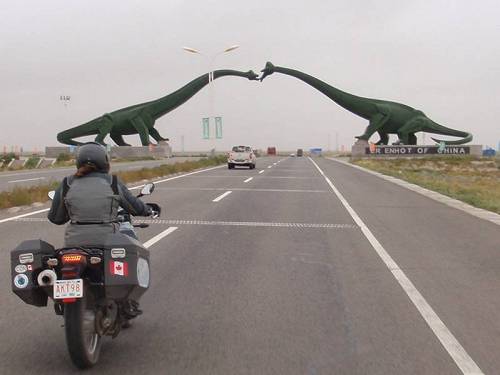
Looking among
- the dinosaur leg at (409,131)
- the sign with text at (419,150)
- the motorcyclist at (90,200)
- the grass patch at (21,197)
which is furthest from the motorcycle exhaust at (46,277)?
the dinosaur leg at (409,131)

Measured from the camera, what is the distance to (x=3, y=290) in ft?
20.1

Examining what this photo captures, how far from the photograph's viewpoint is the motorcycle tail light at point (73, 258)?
150 inches

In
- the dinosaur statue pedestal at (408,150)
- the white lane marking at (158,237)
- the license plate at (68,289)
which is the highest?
the license plate at (68,289)

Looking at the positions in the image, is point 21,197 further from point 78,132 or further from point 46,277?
point 78,132

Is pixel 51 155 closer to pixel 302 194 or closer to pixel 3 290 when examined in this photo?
pixel 302 194

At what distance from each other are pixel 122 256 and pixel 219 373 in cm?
105

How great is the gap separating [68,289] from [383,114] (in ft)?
240

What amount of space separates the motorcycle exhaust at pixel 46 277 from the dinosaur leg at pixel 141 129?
7175cm

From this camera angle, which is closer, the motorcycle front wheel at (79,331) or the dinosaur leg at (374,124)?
the motorcycle front wheel at (79,331)

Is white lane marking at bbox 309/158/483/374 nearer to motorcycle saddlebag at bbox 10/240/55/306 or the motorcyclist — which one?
the motorcyclist

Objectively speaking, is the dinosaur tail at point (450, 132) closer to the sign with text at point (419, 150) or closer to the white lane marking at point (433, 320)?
the sign with text at point (419, 150)

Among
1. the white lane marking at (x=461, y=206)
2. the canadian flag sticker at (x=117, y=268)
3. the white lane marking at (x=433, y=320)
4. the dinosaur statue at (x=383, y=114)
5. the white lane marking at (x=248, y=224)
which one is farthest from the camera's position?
the dinosaur statue at (x=383, y=114)

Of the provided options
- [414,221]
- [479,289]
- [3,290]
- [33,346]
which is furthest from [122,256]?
[414,221]

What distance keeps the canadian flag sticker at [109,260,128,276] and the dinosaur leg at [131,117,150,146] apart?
236 ft
